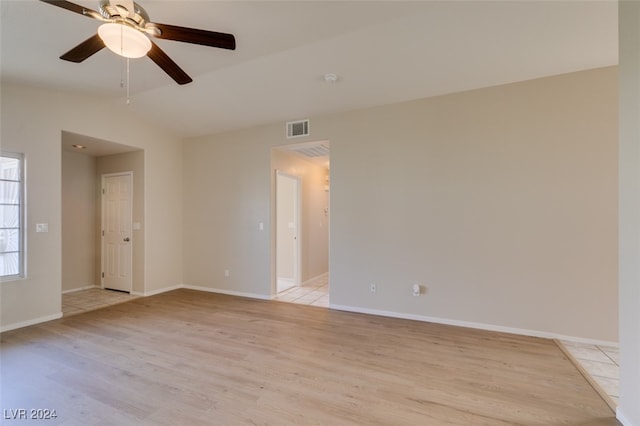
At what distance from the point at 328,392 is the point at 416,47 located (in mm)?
3299

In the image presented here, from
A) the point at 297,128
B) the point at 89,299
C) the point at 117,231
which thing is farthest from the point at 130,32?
the point at 89,299

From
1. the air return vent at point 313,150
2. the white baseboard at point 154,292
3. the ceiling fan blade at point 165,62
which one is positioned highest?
the ceiling fan blade at point 165,62

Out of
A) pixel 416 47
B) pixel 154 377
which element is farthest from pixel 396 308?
pixel 416 47

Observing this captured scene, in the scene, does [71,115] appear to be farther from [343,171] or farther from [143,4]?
[343,171]

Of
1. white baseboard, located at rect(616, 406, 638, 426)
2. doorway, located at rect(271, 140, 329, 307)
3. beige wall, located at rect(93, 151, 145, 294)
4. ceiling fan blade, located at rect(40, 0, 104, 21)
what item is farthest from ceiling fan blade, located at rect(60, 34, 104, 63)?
white baseboard, located at rect(616, 406, 638, 426)

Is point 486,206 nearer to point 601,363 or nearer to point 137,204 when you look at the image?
point 601,363

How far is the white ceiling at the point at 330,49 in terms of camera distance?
241 centimetres

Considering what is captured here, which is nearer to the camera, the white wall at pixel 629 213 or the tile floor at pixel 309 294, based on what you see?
the white wall at pixel 629 213

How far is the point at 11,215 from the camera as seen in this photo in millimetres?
3586

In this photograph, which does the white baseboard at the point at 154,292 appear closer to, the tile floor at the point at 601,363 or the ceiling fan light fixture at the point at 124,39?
the ceiling fan light fixture at the point at 124,39

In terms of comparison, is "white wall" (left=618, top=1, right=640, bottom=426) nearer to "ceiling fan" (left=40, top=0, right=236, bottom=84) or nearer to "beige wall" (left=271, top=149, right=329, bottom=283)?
"ceiling fan" (left=40, top=0, right=236, bottom=84)

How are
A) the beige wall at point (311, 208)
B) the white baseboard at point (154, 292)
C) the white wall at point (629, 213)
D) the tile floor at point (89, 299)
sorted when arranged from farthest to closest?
the beige wall at point (311, 208)
the white baseboard at point (154, 292)
the tile floor at point (89, 299)
the white wall at point (629, 213)

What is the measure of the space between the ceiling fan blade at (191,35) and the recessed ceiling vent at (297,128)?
2419 millimetres

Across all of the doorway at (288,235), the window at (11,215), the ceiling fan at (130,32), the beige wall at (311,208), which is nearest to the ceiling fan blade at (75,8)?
the ceiling fan at (130,32)
